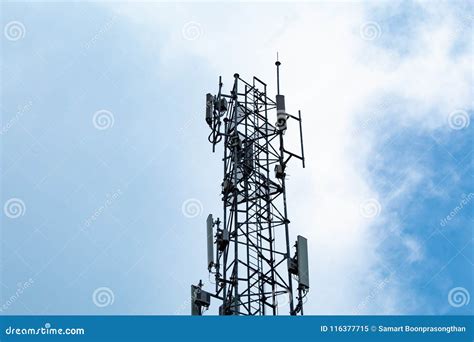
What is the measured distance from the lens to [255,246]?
23.0 m

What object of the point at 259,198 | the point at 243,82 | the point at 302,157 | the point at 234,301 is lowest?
the point at 234,301
